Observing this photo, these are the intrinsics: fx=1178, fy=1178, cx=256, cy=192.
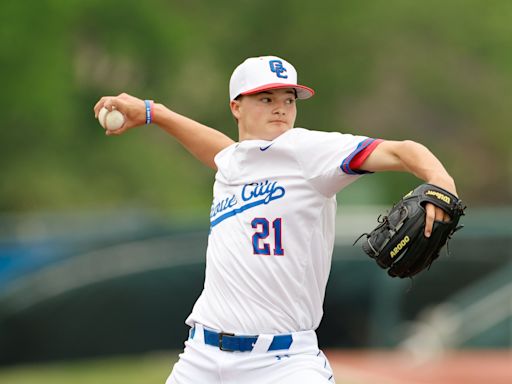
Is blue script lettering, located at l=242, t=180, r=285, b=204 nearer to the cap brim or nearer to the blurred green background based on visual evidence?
the cap brim

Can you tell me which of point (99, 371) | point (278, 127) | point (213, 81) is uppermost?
point (213, 81)

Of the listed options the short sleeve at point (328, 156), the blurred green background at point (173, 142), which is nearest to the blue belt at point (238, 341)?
the short sleeve at point (328, 156)

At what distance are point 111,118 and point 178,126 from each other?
0.36 metres

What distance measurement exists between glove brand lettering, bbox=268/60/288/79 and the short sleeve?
1.08ft

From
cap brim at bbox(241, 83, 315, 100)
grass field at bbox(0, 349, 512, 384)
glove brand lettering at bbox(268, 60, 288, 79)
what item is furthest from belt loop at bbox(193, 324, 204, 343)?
grass field at bbox(0, 349, 512, 384)

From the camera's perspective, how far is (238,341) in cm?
514

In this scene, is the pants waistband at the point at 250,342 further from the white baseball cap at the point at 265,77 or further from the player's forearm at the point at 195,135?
the player's forearm at the point at 195,135

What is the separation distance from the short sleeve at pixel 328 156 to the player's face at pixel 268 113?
0.19m

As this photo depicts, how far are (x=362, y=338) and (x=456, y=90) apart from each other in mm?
19503

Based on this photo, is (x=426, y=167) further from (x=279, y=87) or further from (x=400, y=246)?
(x=279, y=87)

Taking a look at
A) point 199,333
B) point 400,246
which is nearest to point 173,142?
point 199,333

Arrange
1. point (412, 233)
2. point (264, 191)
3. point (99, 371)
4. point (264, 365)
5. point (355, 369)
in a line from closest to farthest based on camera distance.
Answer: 1. point (412, 233)
2. point (264, 365)
3. point (264, 191)
4. point (355, 369)
5. point (99, 371)

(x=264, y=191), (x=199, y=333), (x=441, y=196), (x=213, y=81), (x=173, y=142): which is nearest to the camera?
(x=441, y=196)

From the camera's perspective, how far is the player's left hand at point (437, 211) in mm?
4465
